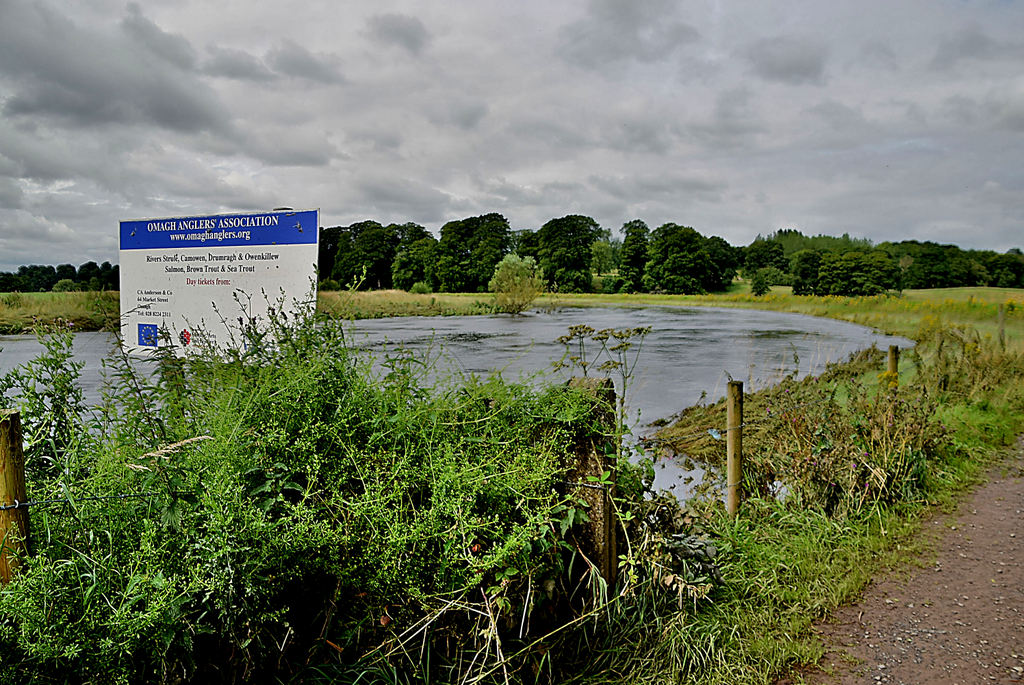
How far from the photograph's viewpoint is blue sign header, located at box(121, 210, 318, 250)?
402 cm

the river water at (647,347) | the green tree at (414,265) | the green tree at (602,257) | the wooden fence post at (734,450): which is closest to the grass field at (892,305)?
the river water at (647,347)

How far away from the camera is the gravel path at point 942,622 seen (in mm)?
3096

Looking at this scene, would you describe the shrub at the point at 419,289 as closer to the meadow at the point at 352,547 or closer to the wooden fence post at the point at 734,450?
the wooden fence post at the point at 734,450

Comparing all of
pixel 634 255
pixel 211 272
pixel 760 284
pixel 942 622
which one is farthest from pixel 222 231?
pixel 760 284

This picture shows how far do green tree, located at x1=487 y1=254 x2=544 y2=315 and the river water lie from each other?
0.36 m

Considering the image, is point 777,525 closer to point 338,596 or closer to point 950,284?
point 338,596

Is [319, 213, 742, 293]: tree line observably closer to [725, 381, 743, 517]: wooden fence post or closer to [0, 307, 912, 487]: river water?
[0, 307, 912, 487]: river water

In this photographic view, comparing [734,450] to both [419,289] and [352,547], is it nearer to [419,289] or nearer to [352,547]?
[352,547]

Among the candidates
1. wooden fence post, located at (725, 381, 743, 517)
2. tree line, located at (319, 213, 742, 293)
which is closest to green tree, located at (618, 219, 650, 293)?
tree line, located at (319, 213, 742, 293)

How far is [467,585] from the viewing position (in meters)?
2.36

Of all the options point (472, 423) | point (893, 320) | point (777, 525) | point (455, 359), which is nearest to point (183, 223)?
point (455, 359)

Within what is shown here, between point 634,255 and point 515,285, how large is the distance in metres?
9.13

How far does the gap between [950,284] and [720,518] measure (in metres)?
25.2

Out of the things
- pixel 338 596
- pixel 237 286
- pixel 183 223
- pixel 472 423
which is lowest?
pixel 338 596
